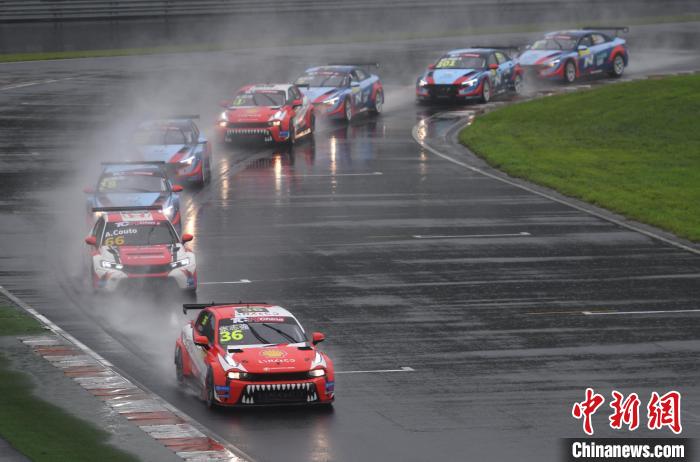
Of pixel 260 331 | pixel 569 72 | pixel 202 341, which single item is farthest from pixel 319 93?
pixel 202 341

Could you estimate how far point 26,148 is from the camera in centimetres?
4184

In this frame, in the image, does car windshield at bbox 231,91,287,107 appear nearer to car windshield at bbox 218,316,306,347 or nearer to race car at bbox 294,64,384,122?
race car at bbox 294,64,384,122

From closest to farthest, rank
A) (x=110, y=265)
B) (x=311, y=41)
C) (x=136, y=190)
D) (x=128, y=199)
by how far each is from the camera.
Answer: (x=110, y=265) < (x=128, y=199) < (x=136, y=190) < (x=311, y=41)

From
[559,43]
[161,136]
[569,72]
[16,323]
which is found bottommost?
[16,323]

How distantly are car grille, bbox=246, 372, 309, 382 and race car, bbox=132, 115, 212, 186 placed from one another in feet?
57.5

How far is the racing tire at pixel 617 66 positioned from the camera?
5525cm

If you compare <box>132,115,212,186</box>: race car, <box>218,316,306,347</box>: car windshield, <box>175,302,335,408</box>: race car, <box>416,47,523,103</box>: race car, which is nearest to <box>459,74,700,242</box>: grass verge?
<box>416,47,523,103</box>: race car

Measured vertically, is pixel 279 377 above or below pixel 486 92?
above

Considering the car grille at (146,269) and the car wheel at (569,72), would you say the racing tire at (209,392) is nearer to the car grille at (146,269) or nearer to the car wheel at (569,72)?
the car grille at (146,269)

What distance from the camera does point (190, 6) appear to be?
6372 centimetres

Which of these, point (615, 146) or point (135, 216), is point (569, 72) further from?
point (135, 216)

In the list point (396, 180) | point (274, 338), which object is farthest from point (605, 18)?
point (274, 338)

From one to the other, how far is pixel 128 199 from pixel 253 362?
12.3 m

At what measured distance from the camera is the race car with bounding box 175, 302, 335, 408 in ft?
57.7
